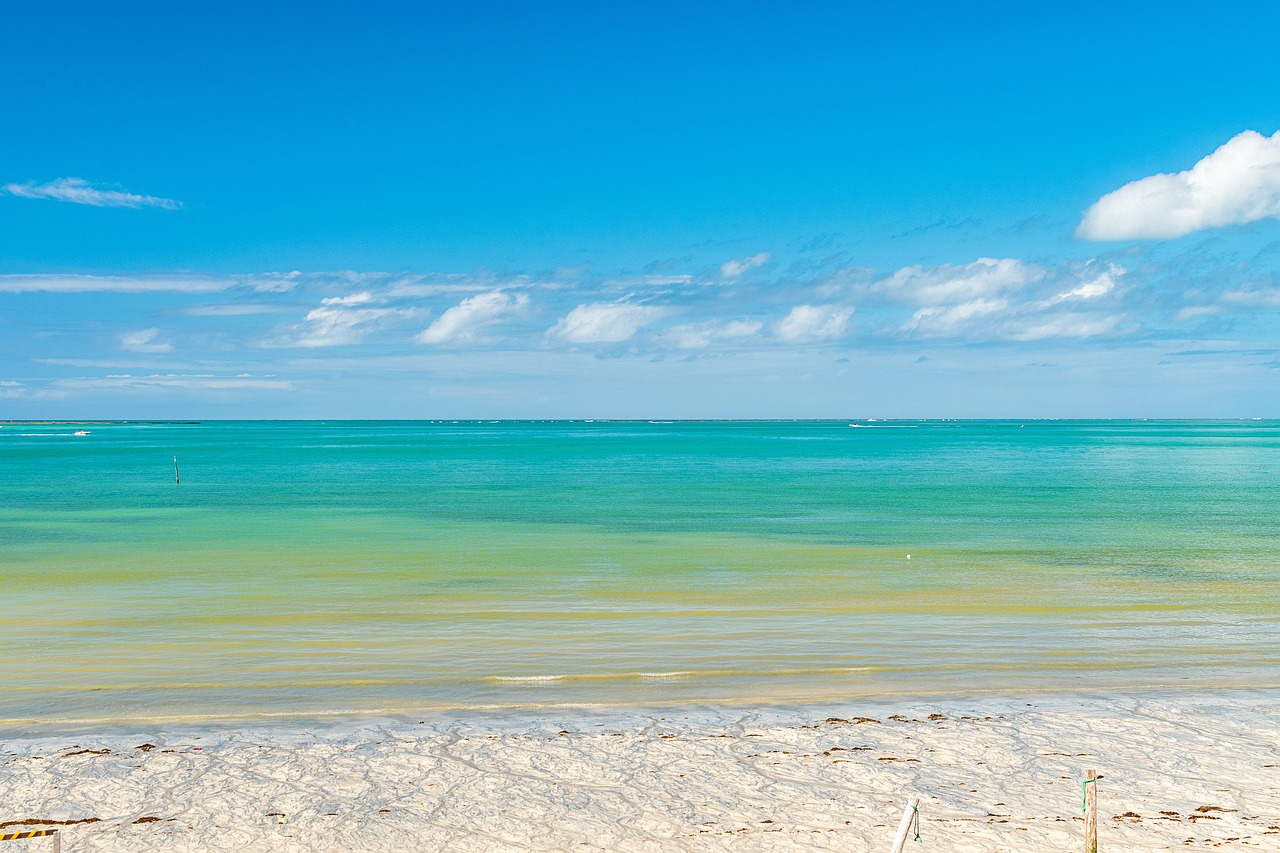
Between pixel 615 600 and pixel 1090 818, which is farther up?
pixel 1090 818

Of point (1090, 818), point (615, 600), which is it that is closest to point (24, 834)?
point (1090, 818)

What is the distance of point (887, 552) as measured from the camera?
89.9ft

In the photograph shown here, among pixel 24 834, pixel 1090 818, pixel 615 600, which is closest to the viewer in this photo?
pixel 1090 818

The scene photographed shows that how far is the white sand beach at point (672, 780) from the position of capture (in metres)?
8.18

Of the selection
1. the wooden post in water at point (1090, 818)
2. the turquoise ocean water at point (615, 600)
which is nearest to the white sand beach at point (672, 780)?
the wooden post in water at point (1090, 818)

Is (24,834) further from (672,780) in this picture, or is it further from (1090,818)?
(1090,818)

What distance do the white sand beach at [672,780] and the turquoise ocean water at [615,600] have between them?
1.28m

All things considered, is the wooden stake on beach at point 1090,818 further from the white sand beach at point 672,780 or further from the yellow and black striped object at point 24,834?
the yellow and black striped object at point 24,834

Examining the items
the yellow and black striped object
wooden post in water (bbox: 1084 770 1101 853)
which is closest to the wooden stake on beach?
wooden post in water (bbox: 1084 770 1101 853)

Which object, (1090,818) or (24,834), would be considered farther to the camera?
(24,834)

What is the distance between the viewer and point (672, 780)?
942 cm

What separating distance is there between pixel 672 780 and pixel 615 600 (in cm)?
1040

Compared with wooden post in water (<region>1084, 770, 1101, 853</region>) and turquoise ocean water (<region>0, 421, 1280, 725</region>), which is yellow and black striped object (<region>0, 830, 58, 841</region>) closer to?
turquoise ocean water (<region>0, 421, 1280, 725</region>)

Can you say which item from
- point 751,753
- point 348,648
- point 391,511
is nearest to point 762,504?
point 391,511
